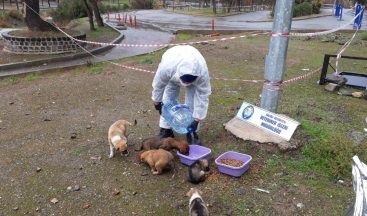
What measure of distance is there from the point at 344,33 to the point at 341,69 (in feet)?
26.6

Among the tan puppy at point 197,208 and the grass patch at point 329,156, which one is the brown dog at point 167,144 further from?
the grass patch at point 329,156

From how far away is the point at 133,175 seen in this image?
185 inches

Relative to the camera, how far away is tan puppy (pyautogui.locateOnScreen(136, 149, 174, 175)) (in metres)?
4.59

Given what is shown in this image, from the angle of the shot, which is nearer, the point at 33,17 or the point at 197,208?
the point at 197,208

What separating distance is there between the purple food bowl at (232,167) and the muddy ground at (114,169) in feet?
0.30

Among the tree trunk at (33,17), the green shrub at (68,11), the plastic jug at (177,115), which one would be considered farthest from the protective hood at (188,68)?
the green shrub at (68,11)

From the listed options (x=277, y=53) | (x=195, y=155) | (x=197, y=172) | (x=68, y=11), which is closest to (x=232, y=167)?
(x=197, y=172)

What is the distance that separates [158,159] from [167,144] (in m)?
0.37

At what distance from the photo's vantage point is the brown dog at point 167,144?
4879mm

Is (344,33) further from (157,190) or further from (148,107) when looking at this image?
(157,190)

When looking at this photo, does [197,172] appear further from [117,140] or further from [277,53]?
[277,53]

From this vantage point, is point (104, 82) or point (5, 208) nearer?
point (5, 208)

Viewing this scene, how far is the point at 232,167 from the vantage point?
14.7 feet

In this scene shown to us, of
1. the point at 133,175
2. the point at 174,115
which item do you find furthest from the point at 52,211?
the point at 174,115
